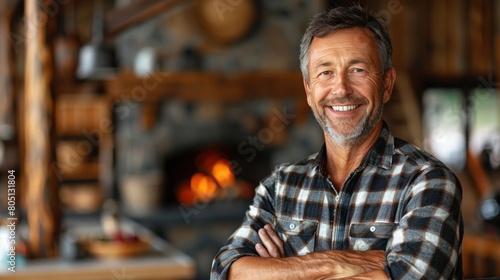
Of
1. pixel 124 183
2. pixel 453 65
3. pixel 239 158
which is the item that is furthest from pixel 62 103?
pixel 453 65

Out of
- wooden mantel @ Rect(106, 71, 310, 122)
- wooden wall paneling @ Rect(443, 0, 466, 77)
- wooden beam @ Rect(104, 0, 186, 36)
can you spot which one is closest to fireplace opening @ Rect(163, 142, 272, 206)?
wooden mantel @ Rect(106, 71, 310, 122)

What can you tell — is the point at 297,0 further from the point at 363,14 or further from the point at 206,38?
the point at 363,14

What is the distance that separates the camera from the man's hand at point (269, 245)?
193 cm

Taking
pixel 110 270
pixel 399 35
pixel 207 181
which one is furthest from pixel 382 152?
pixel 399 35

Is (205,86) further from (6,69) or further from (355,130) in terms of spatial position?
(355,130)

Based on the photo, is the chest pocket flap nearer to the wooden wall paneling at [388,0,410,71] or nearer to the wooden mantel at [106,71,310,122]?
the wooden mantel at [106,71,310,122]

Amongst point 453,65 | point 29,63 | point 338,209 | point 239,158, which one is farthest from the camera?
point 453,65

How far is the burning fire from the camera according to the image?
7.52 meters

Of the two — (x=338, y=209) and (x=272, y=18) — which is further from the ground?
(x=272, y=18)

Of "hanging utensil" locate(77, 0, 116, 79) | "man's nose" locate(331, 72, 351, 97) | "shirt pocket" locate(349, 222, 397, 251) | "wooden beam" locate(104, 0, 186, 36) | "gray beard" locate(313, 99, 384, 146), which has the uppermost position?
"wooden beam" locate(104, 0, 186, 36)

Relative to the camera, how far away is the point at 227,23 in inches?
292

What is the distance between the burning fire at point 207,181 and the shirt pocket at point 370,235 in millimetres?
5639

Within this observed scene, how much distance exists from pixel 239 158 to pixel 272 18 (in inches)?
59.1

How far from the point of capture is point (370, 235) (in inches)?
70.8
